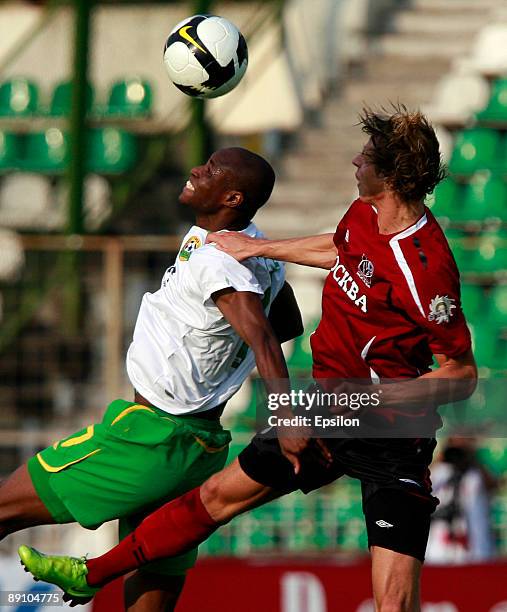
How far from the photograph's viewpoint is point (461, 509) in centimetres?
949

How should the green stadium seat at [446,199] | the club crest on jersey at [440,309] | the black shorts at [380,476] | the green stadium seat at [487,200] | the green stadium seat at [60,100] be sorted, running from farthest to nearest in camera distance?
the green stadium seat at [60,100] → the green stadium seat at [446,199] → the green stadium seat at [487,200] → the black shorts at [380,476] → the club crest on jersey at [440,309]

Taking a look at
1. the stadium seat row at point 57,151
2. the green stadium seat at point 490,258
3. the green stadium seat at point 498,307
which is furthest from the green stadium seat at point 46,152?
the green stadium seat at point 498,307

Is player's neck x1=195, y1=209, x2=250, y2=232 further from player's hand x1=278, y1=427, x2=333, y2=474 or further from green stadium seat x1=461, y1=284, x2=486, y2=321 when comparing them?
green stadium seat x1=461, y1=284, x2=486, y2=321

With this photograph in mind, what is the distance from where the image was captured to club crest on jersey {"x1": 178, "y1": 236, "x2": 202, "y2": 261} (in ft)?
17.4

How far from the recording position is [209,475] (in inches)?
218

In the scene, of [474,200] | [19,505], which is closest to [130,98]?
[474,200]

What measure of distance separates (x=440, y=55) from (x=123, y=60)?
3.18 m

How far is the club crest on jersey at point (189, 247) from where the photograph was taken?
530 cm

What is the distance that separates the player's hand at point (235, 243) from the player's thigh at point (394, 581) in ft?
3.70

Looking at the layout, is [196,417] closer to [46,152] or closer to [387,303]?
[387,303]

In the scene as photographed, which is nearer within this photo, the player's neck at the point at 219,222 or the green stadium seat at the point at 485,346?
the player's neck at the point at 219,222

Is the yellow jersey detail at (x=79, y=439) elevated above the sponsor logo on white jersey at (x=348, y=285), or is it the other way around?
the sponsor logo on white jersey at (x=348, y=285)

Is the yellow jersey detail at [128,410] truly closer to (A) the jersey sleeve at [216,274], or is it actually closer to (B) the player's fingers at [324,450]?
(A) the jersey sleeve at [216,274]

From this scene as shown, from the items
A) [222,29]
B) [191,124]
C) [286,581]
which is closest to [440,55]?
[191,124]
